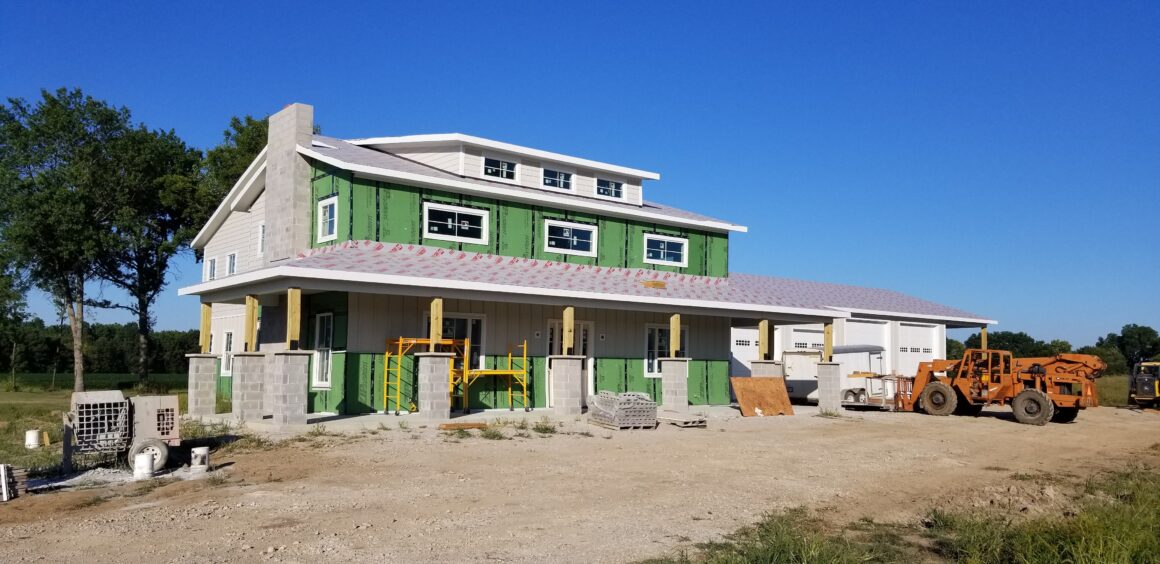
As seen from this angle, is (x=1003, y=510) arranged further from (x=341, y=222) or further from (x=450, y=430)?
(x=341, y=222)

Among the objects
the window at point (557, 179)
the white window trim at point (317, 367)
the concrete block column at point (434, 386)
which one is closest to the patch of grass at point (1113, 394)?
the window at point (557, 179)

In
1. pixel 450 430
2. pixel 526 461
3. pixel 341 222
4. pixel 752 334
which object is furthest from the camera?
pixel 752 334

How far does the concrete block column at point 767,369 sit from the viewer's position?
24422 millimetres

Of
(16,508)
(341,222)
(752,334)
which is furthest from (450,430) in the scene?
(752,334)

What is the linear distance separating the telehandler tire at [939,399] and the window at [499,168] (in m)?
13.4

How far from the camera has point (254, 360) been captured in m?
18.4

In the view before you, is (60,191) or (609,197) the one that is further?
(60,191)

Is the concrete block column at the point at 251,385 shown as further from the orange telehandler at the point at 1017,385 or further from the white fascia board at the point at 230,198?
the orange telehandler at the point at 1017,385

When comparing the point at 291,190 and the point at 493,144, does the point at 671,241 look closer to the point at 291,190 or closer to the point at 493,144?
the point at 493,144

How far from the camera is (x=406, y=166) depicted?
73.7 feet

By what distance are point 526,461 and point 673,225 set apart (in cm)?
1371

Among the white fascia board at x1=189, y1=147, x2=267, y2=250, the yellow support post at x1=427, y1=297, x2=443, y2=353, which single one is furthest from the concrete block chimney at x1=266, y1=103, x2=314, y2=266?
the yellow support post at x1=427, y1=297, x2=443, y2=353

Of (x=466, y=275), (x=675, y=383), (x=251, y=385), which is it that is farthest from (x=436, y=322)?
(x=675, y=383)

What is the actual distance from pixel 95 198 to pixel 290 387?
29298mm
